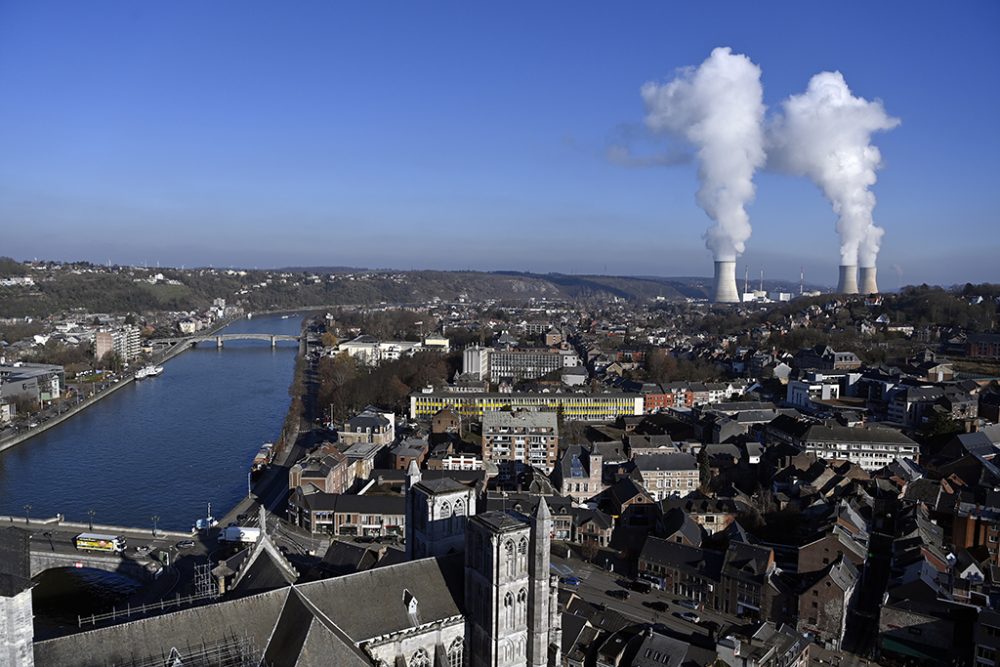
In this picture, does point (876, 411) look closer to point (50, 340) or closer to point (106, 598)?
point (106, 598)

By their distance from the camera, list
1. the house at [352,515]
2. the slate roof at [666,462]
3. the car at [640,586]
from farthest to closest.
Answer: the slate roof at [666,462] → the house at [352,515] → the car at [640,586]

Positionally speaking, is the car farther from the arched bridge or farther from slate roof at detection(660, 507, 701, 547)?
the arched bridge

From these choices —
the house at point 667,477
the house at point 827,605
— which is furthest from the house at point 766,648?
the house at point 667,477

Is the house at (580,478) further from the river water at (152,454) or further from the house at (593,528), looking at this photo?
the river water at (152,454)

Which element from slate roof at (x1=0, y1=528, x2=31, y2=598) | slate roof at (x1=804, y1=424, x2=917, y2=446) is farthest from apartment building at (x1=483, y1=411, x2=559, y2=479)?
slate roof at (x1=0, y1=528, x2=31, y2=598)

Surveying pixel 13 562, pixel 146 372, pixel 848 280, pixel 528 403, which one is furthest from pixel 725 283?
pixel 13 562
